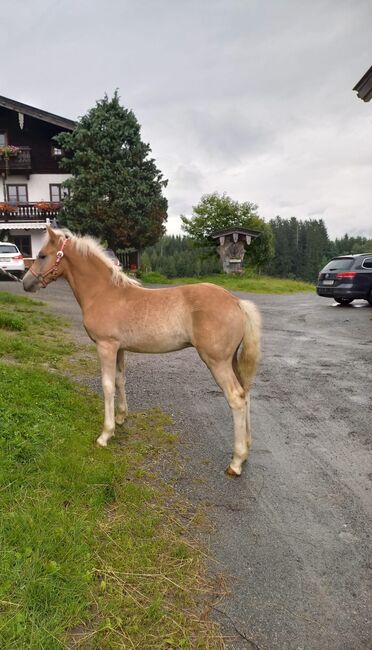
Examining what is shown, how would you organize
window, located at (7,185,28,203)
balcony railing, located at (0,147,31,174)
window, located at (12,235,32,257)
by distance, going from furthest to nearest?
window, located at (7,185,28,203)
window, located at (12,235,32,257)
balcony railing, located at (0,147,31,174)

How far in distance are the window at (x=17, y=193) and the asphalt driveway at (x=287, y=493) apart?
29.0m

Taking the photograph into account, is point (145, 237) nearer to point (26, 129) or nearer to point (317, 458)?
point (26, 129)

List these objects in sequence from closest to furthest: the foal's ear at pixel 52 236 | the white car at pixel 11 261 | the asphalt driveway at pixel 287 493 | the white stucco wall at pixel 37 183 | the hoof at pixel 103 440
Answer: the asphalt driveway at pixel 287 493
the hoof at pixel 103 440
the foal's ear at pixel 52 236
the white car at pixel 11 261
the white stucco wall at pixel 37 183

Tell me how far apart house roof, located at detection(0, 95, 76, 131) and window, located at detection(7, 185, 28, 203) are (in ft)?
17.4

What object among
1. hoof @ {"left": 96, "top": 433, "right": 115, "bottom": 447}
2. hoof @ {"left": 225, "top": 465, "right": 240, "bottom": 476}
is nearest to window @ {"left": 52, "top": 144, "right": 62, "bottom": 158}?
hoof @ {"left": 96, "top": 433, "right": 115, "bottom": 447}

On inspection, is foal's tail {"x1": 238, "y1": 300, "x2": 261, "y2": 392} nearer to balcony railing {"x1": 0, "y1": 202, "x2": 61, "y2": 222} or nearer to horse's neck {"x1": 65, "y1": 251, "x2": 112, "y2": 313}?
horse's neck {"x1": 65, "y1": 251, "x2": 112, "y2": 313}

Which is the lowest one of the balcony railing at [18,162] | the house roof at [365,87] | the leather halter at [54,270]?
the leather halter at [54,270]

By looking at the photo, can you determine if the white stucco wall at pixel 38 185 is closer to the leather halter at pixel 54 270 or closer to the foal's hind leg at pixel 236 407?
the leather halter at pixel 54 270

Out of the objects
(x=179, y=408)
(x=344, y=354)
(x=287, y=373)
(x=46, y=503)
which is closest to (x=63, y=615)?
(x=46, y=503)

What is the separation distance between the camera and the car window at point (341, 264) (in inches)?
616

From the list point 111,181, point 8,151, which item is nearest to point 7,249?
point 111,181

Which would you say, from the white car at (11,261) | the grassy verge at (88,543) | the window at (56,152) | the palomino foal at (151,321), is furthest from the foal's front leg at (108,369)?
the window at (56,152)

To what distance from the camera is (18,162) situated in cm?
3039

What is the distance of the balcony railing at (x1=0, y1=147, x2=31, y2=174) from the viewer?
3030cm
